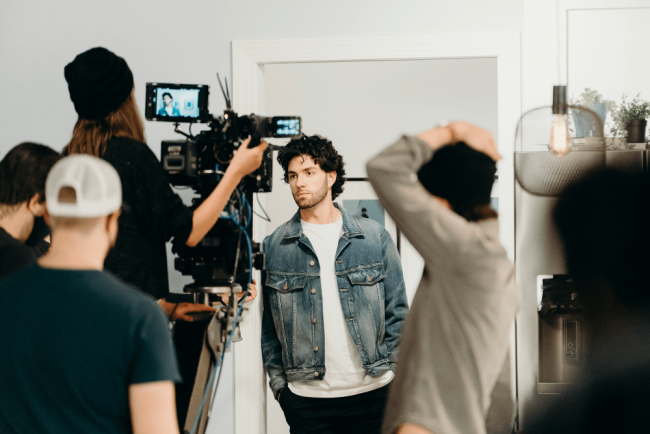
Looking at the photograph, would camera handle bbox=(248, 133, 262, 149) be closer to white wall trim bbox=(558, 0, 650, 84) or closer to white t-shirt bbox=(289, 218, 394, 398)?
white t-shirt bbox=(289, 218, 394, 398)

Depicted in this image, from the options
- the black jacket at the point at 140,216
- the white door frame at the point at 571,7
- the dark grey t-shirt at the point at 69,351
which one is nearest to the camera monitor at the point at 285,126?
the black jacket at the point at 140,216

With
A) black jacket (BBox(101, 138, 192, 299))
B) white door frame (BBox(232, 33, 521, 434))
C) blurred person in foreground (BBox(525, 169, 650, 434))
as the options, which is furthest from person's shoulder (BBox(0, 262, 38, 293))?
white door frame (BBox(232, 33, 521, 434))

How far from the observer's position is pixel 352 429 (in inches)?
74.7

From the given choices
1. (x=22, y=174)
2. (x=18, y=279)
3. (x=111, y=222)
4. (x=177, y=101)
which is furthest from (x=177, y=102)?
(x=18, y=279)

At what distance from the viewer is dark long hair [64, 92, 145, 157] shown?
1.35 m

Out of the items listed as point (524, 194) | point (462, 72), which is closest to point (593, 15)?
point (524, 194)

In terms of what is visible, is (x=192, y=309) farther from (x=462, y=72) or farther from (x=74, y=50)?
(x=462, y=72)

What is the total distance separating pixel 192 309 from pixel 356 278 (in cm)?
77

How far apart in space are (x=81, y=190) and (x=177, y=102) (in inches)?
27.0

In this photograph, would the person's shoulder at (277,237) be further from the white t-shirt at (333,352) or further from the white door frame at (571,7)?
the white door frame at (571,7)

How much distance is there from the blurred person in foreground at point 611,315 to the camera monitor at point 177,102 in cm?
99

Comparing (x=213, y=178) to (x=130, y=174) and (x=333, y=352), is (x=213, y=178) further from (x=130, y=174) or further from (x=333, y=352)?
(x=333, y=352)

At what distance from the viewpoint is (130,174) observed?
52.6 inches

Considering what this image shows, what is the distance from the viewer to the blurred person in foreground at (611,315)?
105 cm
